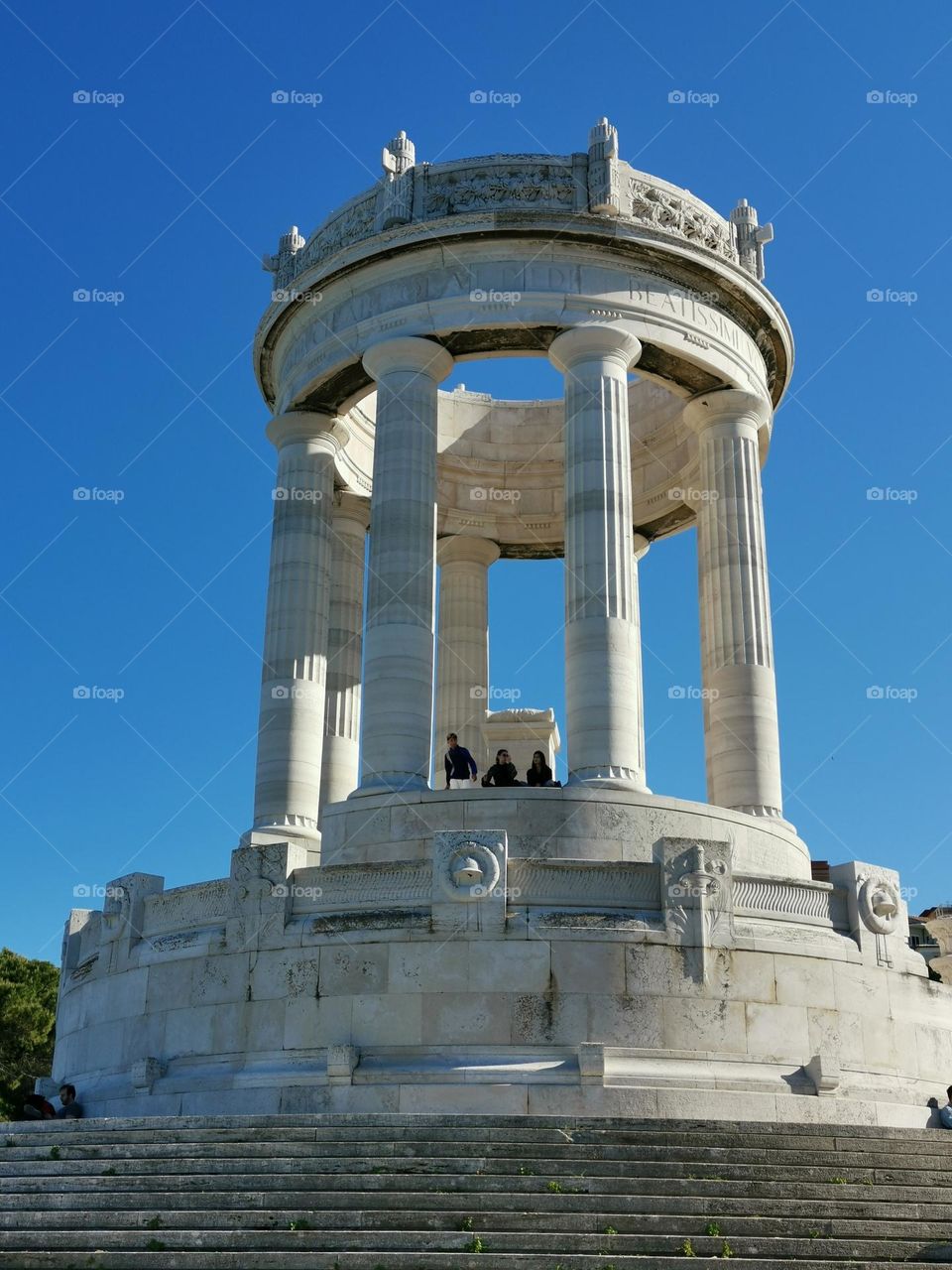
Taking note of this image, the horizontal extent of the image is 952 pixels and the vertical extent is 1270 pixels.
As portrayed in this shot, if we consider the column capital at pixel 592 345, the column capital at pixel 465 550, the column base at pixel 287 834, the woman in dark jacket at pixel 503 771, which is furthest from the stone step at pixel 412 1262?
the column capital at pixel 465 550

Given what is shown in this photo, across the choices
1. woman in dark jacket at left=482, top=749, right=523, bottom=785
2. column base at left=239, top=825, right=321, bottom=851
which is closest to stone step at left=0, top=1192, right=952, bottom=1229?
woman in dark jacket at left=482, top=749, right=523, bottom=785

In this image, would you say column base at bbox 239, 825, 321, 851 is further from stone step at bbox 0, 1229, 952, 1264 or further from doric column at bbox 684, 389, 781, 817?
stone step at bbox 0, 1229, 952, 1264

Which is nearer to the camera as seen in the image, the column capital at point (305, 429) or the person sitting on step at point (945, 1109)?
the person sitting on step at point (945, 1109)

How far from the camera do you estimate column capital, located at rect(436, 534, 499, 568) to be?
2151 inches

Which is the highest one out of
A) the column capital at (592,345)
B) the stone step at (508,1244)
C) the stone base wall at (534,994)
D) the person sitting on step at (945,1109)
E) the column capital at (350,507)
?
the column capital at (350,507)

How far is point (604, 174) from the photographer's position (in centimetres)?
4166

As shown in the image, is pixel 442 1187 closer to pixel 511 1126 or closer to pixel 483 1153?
pixel 483 1153

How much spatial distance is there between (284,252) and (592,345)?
41.2ft

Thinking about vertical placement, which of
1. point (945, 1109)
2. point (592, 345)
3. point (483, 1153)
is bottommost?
point (483, 1153)

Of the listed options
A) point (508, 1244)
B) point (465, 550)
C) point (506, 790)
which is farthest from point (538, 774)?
point (508, 1244)

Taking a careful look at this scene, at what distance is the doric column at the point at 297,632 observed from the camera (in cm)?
4183

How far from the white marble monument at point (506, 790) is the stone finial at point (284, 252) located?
156 millimetres

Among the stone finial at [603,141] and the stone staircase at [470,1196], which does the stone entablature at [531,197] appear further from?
the stone staircase at [470,1196]

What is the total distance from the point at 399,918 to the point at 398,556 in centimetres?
1166
